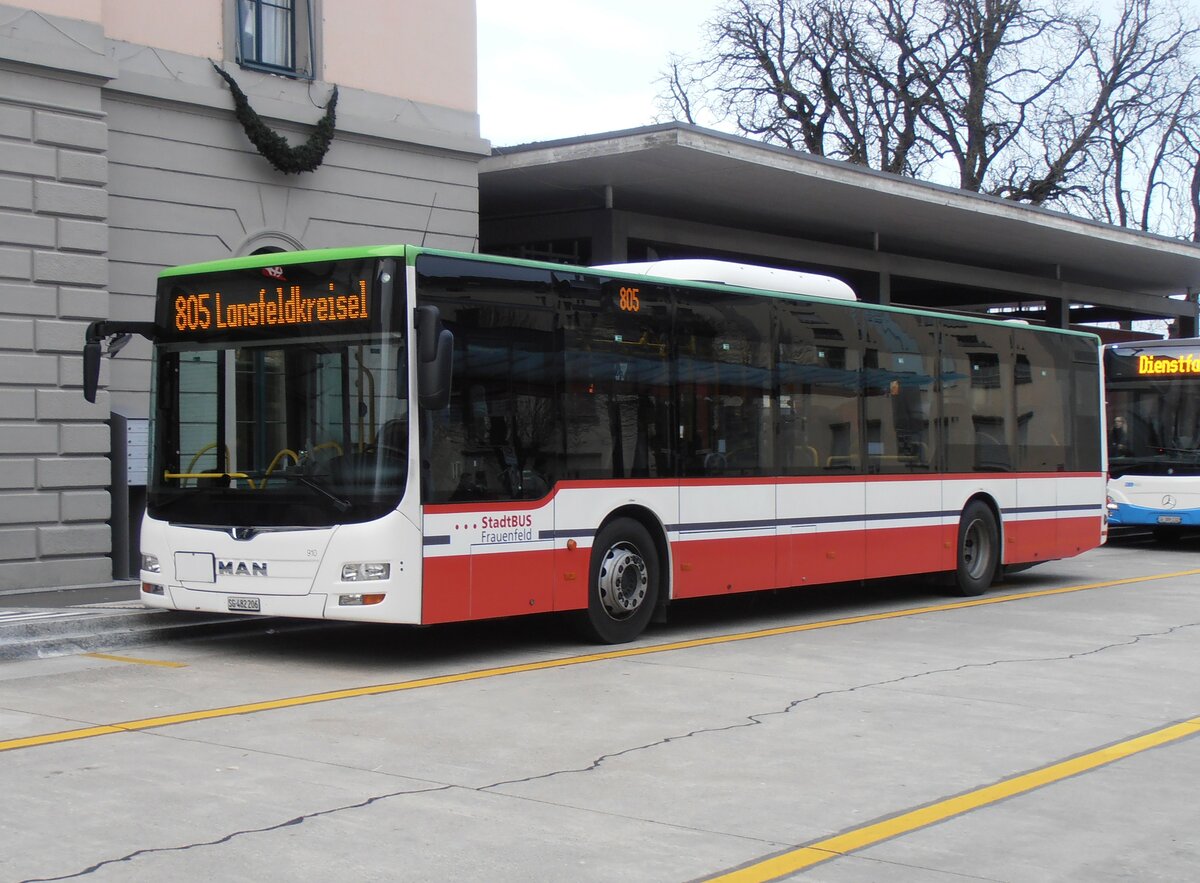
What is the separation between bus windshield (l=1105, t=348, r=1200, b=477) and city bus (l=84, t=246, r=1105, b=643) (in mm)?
9870

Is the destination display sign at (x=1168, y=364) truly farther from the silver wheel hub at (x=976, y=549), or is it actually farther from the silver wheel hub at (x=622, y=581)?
the silver wheel hub at (x=622, y=581)

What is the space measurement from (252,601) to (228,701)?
1430 millimetres

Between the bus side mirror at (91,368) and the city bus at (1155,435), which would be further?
the city bus at (1155,435)

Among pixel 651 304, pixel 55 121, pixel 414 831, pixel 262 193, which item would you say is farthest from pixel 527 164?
pixel 414 831

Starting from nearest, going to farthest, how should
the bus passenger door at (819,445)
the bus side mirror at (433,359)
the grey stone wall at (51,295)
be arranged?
1. the bus side mirror at (433,359)
2. the bus passenger door at (819,445)
3. the grey stone wall at (51,295)

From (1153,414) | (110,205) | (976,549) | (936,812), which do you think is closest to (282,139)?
(110,205)

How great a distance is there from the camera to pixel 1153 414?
22.9 m

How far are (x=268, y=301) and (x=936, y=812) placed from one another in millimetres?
6123

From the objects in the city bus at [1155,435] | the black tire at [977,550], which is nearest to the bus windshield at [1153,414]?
the city bus at [1155,435]

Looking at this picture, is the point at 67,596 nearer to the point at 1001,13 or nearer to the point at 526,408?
the point at 526,408

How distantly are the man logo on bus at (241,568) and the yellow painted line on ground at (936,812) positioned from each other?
537 cm

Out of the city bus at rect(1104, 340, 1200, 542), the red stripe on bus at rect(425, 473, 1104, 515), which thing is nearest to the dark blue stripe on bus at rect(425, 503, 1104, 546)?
the red stripe on bus at rect(425, 473, 1104, 515)

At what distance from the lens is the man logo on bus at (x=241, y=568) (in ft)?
33.5

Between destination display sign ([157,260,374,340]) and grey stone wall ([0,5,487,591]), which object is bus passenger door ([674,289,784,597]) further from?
grey stone wall ([0,5,487,591])
